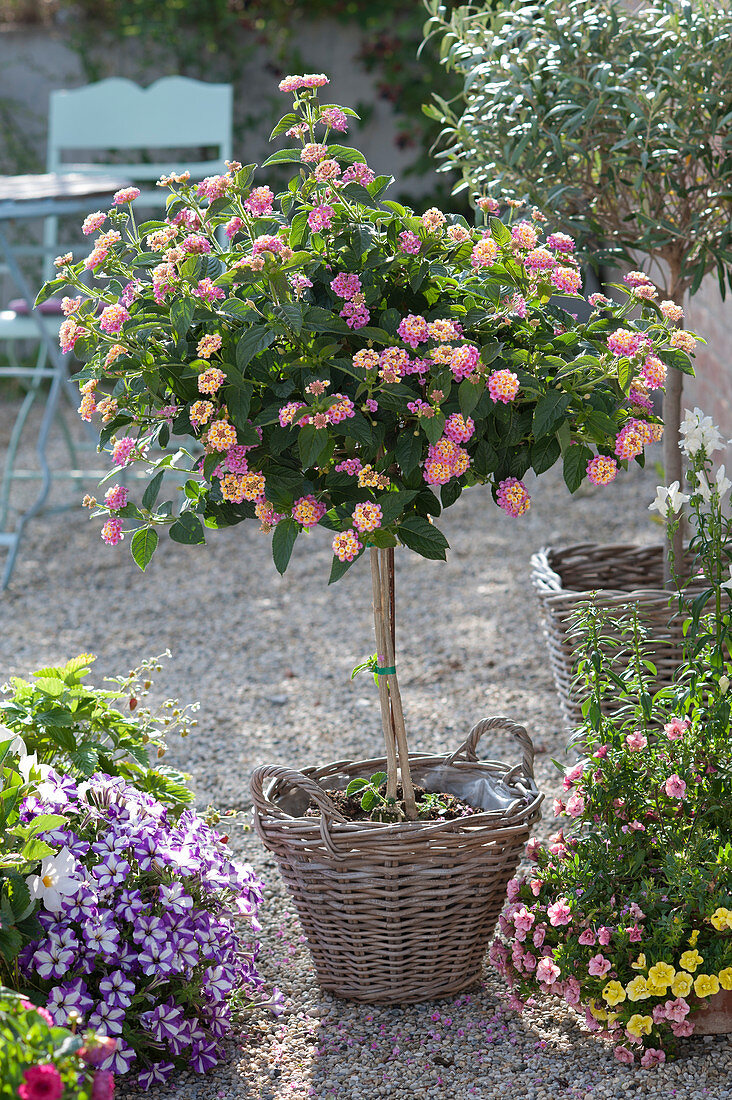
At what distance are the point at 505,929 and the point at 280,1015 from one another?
1.15 feet

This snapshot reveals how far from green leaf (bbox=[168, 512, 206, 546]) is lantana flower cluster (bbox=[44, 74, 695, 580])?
0.03 feet

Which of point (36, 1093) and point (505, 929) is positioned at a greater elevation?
point (36, 1093)

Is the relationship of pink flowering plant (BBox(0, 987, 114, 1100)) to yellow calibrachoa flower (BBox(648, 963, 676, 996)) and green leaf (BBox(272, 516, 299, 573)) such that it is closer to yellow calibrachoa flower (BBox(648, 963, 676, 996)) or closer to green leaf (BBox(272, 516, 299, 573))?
green leaf (BBox(272, 516, 299, 573))

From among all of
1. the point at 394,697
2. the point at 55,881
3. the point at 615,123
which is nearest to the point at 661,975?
the point at 394,697

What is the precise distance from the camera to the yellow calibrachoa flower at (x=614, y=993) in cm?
139

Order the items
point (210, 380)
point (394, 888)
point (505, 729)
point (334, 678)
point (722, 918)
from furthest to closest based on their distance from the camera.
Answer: point (334, 678)
point (505, 729)
point (394, 888)
point (722, 918)
point (210, 380)

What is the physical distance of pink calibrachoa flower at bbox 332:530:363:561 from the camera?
4.25 feet

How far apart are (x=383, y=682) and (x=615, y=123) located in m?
1.11

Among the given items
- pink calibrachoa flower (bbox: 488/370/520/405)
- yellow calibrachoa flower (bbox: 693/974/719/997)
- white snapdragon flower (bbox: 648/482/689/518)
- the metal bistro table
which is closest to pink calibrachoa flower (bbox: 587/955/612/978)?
yellow calibrachoa flower (bbox: 693/974/719/997)

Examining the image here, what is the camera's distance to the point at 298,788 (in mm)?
1722

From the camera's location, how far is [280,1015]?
1.62m

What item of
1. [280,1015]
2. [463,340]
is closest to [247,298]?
[463,340]

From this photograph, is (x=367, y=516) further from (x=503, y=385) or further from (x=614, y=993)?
(x=614, y=993)

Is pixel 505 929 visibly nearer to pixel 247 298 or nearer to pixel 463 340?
pixel 463 340
